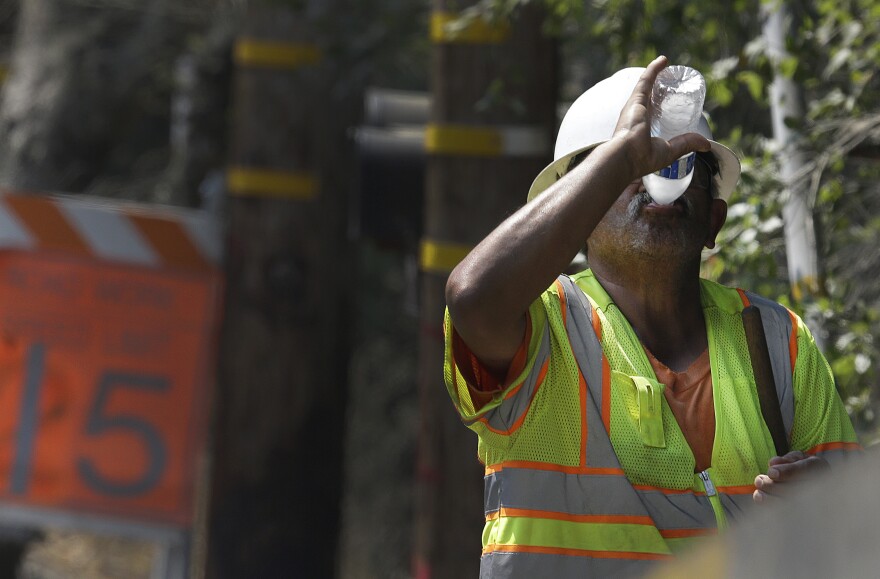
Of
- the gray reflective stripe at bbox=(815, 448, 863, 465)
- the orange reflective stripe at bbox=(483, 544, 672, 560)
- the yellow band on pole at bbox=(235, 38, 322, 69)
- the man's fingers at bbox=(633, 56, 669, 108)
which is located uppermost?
the yellow band on pole at bbox=(235, 38, 322, 69)

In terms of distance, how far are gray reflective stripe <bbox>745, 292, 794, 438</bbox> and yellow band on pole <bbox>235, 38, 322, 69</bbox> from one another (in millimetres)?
4014

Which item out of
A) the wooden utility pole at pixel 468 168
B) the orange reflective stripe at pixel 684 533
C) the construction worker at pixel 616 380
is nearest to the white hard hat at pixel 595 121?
the construction worker at pixel 616 380

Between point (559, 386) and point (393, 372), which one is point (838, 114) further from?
point (393, 372)

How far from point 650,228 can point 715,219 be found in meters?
0.20

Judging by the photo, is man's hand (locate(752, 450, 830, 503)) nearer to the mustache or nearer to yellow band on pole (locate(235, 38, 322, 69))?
the mustache

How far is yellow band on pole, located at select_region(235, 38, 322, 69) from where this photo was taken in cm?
645

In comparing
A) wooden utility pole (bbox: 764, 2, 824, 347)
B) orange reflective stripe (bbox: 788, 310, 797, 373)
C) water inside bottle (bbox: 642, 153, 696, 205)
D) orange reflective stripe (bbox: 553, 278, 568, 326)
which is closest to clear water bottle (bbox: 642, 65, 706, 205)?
water inside bottle (bbox: 642, 153, 696, 205)

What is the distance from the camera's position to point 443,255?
4.88m

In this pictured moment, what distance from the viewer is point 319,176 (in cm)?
646

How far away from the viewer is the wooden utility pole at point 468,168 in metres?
4.82

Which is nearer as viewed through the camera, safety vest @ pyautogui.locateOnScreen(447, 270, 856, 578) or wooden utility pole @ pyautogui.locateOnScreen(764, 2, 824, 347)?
safety vest @ pyautogui.locateOnScreen(447, 270, 856, 578)

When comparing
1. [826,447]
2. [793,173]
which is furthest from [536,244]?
[793,173]

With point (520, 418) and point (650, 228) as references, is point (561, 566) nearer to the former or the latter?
point (520, 418)

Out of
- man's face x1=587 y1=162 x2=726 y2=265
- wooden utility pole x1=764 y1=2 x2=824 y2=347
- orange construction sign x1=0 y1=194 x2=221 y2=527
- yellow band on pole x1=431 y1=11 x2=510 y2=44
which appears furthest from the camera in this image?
orange construction sign x1=0 y1=194 x2=221 y2=527
